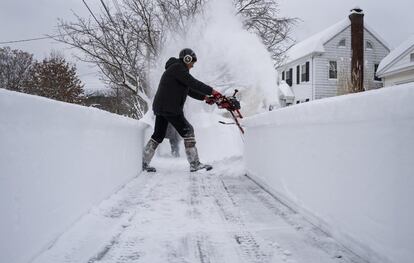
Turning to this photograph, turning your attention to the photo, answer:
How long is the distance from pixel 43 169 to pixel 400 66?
21.8m

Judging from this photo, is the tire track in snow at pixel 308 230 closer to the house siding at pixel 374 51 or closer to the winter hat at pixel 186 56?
the winter hat at pixel 186 56

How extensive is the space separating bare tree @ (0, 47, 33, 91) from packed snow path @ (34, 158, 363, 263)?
44385 mm

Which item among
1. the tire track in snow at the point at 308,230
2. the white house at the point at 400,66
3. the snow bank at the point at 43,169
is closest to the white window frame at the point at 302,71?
the white house at the point at 400,66

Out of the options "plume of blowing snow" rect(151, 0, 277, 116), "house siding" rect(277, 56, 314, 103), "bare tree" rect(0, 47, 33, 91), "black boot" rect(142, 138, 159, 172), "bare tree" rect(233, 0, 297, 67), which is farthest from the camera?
"bare tree" rect(0, 47, 33, 91)

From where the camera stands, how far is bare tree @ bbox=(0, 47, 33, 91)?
4408cm

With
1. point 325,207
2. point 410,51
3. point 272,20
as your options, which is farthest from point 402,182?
point 410,51

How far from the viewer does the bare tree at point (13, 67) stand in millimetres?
44078

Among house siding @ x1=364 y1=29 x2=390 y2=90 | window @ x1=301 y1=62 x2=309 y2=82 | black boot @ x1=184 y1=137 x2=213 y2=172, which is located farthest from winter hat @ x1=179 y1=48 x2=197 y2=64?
house siding @ x1=364 y1=29 x2=390 y2=90

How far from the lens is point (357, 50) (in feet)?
68.2

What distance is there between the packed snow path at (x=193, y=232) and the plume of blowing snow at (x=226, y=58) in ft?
16.6

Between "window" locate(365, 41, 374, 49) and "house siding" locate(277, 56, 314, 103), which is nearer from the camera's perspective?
"house siding" locate(277, 56, 314, 103)

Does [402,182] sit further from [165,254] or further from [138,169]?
[138,169]

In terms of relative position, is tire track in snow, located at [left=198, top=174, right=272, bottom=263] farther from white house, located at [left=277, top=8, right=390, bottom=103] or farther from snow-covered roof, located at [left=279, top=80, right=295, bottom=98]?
snow-covered roof, located at [left=279, top=80, right=295, bottom=98]

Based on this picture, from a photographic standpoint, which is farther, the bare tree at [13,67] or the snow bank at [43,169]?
the bare tree at [13,67]
